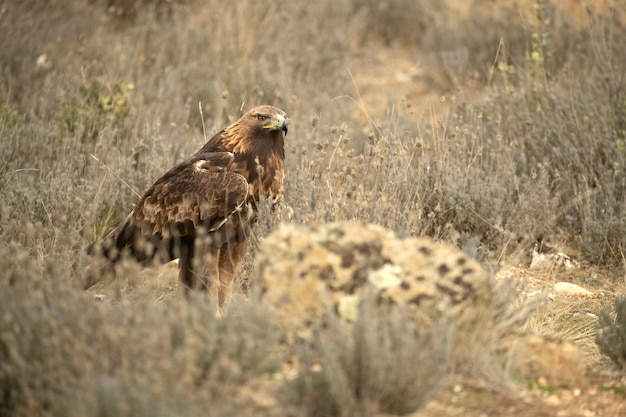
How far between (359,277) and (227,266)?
5.67 feet

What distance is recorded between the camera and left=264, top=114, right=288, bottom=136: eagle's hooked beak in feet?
17.8

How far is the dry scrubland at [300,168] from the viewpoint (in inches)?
132

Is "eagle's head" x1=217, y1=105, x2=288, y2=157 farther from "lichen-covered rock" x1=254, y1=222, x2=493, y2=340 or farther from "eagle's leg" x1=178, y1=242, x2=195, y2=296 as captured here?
"lichen-covered rock" x1=254, y1=222, x2=493, y2=340

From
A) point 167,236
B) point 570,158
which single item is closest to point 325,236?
point 167,236

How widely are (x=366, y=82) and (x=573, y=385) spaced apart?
7.93m

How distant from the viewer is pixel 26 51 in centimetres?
914

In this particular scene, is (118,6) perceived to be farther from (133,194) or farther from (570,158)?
(570,158)

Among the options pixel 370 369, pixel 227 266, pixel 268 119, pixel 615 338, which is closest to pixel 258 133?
pixel 268 119

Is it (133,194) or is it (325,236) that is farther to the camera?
(133,194)

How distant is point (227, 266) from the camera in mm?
5410

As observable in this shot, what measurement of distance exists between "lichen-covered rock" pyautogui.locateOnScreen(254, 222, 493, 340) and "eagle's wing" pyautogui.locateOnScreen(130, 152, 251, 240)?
4.36 ft

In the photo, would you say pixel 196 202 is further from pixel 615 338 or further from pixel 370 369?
pixel 615 338

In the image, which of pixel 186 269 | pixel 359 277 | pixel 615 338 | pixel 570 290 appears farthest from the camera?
pixel 570 290

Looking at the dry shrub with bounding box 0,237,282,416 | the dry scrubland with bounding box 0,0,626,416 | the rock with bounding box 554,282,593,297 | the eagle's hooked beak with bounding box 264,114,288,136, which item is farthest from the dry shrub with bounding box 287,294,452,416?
the rock with bounding box 554,282,593,297
